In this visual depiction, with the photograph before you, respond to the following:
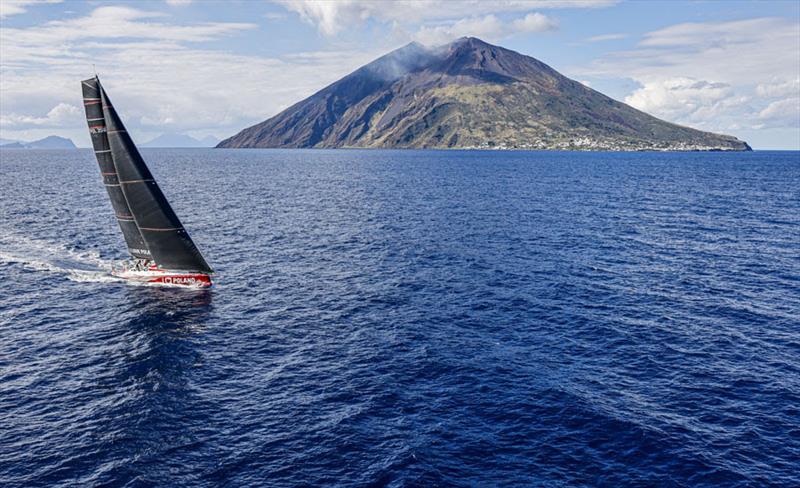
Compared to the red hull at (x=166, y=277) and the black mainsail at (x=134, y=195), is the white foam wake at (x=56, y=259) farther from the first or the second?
the black mainsail at (x=134, y=195)

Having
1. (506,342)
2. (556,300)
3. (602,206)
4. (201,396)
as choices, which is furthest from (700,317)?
(602,206)

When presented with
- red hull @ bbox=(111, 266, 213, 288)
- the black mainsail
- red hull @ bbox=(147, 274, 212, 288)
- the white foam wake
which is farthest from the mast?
red hull @ bbox=(147, 274, 212, 288)

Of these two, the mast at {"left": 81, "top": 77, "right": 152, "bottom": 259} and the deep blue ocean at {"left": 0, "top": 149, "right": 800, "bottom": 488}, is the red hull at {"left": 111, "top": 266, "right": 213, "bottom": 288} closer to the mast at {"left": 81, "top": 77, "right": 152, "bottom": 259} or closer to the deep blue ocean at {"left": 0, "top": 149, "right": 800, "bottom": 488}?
the deep blue ocean at {"left": 0, "top": 149, "right": 800, "bottom": 488}

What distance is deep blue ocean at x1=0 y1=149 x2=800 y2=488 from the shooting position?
3625 cm

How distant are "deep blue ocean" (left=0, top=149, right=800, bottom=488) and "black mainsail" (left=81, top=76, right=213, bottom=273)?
650cm

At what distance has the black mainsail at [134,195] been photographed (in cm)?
7081

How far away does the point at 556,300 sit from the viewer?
2721 inches

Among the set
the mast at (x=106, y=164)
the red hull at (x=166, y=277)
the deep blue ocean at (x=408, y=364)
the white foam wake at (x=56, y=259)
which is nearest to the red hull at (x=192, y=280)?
the red hull at (x=166, y=277)

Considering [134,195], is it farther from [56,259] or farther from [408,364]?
[408,364]

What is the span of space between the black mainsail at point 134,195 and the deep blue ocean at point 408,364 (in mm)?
6499

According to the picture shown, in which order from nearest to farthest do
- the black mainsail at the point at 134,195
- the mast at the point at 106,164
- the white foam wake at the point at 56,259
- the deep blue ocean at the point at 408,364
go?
the deep blue ocean at the point at 408,364 < the mast at the point at 106,164 < the black mainsail at the point at 134,195 < the white foam wake at the point at 56,259

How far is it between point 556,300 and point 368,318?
2641 centimetres

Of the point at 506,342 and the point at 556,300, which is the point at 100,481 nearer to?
the point at 506,342

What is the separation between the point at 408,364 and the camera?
166ft
